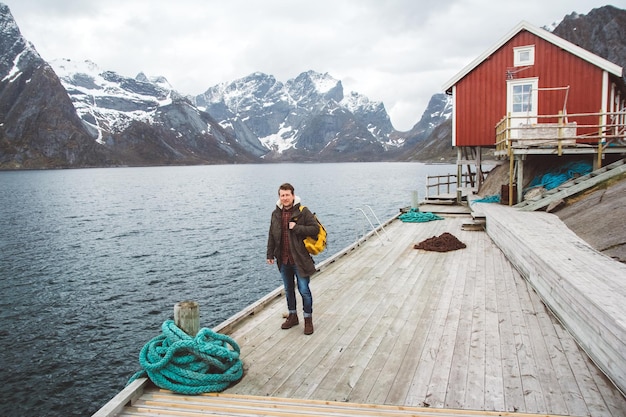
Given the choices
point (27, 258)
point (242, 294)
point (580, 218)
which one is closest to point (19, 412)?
point (242, 294)

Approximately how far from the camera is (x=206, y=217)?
135ft

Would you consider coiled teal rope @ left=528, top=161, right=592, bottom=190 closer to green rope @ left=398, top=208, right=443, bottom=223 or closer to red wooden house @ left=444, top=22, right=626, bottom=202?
red wooden house @ left=444, top=22, right=626, bottom=202

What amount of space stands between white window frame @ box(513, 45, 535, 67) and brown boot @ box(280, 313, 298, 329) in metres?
20.6

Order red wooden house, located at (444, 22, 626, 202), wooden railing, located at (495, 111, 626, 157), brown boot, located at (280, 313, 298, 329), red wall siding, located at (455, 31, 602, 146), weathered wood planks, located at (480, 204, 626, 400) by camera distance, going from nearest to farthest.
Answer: weathered wood planks, located at (480, 204, 626, 400)
brown boot, located at (280, 313, 298, 329)
wooden railing, located at (495, 111, 626, 157)
red wooden house, located at (444, 22, 626, 202)
red wall siding, located at (455, 31, 602, 146)

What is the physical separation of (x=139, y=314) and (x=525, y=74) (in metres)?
20.4

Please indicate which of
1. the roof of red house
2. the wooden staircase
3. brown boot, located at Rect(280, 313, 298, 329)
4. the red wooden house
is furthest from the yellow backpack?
the roof of red house

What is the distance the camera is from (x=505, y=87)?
23.5 metres

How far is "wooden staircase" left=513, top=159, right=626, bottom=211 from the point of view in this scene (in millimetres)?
14812

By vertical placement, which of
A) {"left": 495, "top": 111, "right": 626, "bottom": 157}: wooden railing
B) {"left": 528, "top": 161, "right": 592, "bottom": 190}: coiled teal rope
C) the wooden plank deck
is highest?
{"left": 495, "top": 111, "right": 626, "bottom": 157}: wooden railing

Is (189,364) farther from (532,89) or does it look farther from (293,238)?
(532,89)

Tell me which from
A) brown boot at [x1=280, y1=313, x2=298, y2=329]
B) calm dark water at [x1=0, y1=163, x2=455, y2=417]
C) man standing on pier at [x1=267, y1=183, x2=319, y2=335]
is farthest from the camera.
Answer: calm dark water at [x1=0, y1=163, x2=455, y2=417]

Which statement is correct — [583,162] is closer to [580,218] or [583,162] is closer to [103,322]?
[580,218]

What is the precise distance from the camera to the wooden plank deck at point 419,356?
491 cm

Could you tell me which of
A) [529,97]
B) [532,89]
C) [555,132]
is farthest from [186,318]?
[529,97]
